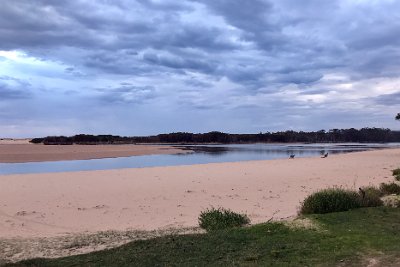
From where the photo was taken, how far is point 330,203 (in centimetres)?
1030

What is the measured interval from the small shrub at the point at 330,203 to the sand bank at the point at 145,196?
3.84 ft

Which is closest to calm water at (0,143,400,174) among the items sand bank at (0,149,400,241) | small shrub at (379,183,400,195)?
sand bank at (0,149,400,241)

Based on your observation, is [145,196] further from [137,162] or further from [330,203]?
[137,162]

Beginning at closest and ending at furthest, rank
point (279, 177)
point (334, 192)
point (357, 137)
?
point (334, 192), point (279, 177), point (357, 137)

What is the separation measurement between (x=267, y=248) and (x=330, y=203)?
3.74 m

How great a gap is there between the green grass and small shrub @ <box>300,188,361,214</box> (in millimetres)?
1486

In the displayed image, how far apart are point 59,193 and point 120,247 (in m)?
9.14

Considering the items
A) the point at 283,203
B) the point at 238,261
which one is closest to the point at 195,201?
the point at 283,203

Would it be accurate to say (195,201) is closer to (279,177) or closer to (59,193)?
(59,193)

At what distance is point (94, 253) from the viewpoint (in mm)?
7211

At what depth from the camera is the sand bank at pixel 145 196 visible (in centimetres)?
1152

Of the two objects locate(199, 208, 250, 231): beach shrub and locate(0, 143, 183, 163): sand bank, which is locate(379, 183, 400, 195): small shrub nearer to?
locate(199, 208, 250, 231): beach shrub

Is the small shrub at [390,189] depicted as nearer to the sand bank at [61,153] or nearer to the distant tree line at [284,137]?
the sand bank at [61,153]

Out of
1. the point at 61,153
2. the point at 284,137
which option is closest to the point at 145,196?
the point at 61,153
